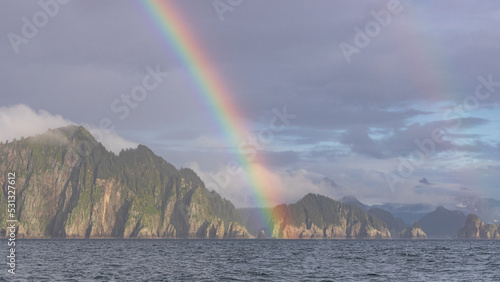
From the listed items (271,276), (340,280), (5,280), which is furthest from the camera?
(271,276)

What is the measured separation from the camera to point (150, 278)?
8919 cm

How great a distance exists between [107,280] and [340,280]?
1477 inches

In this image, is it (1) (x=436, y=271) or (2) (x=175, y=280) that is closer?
(2) (x=175, y=280)

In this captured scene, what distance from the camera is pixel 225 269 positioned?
4274 inches

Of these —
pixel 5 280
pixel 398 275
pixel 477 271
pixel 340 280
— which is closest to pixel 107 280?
pixel 5 280

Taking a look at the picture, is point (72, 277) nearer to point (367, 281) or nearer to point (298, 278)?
point (298, 278)

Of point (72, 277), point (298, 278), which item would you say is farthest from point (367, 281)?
point (72, 277)

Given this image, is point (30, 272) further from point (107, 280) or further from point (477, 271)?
point (477, 271)

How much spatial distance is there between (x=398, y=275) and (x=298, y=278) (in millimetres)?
18775

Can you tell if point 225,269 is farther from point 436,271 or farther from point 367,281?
point 436,271

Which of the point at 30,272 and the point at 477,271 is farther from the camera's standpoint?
the point at 477,271

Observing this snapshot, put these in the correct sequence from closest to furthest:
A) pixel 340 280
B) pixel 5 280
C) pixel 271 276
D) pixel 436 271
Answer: pixel 5 280
pixel 340 280
pixel 271 276
pixel 436 271

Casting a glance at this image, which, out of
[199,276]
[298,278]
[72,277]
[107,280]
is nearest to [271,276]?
[298,278]

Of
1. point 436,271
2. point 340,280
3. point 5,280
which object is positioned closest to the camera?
point 5,280
